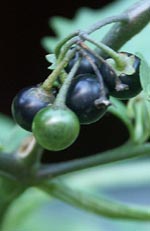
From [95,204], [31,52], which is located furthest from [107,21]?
[31,52]

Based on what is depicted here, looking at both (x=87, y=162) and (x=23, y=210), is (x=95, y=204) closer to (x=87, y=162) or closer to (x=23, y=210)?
(x=87, y=162)

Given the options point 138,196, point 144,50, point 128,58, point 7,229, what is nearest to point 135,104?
point 144,50

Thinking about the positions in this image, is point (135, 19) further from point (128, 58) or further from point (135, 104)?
point (135, 104)

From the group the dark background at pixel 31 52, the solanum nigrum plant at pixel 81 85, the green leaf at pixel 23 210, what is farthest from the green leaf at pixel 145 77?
the dark background at pixel 31 52

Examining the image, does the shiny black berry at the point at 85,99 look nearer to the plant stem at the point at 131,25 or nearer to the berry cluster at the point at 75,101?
the berry cluster at the point at 75,101

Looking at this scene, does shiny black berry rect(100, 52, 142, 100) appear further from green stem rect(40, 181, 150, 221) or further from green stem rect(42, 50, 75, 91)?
green stem rect(40, 181, 150, 221)
